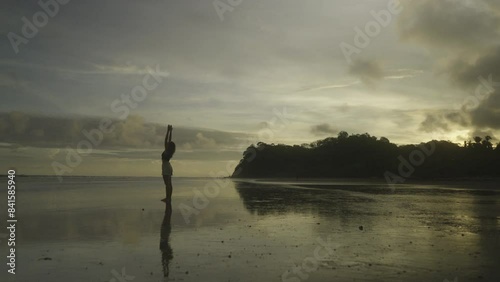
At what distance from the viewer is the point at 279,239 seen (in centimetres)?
1034

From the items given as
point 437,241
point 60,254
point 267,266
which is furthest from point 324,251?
point 60,254

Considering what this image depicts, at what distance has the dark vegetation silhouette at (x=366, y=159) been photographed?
10712cm

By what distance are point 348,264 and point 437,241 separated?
3.87 m

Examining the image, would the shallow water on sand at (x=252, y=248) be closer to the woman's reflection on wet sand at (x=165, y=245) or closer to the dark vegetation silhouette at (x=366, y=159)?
the woman's reflection on wet sand at (x=165, y=245)

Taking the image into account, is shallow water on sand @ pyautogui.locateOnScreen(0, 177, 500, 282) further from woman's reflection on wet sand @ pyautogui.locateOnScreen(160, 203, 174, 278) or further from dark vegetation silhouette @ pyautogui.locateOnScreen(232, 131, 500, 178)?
dark vegetation silhouette @ pyautogui.locateOnScreen(232, 131, 500, 178)

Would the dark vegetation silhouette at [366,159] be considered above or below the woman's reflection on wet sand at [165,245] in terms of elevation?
above

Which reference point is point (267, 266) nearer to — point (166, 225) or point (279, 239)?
point (279, 239)

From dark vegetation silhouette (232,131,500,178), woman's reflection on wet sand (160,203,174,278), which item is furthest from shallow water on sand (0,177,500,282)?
dark vegetation silhouette (232,131,500,178)

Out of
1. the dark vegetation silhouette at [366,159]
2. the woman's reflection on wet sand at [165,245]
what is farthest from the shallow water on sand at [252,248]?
the dark vegetation silhouette at [366,159]

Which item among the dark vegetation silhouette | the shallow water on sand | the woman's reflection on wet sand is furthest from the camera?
the dark vegetation silhouette

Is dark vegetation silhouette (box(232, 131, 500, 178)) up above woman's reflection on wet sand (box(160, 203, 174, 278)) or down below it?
above

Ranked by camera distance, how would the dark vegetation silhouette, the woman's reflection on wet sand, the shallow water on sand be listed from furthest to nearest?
the dark vegetation silhouette → the woman's reflection on wet sand → the shallow water on sand

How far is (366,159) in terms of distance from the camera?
13638 centimetres

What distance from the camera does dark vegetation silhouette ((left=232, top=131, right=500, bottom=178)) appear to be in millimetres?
107125
